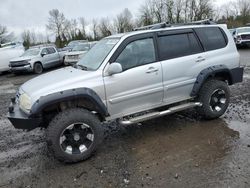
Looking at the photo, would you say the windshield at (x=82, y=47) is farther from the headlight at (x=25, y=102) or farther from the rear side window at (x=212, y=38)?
the headlight at (x=25, y=102)

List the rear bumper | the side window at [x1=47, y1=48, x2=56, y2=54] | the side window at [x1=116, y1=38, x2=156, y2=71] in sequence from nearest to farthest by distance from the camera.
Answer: the side window at [x1=116, y1=38, x2=156, y2=71] < the rear bumper < the side window at [x1=47, y1=48, x2=56, y2=54]

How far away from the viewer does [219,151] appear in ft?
14.4

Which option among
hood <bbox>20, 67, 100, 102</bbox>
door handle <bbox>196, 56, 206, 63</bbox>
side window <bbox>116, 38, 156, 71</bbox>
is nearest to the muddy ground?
hood <bbox>20, 67, 100, 102</bbox>

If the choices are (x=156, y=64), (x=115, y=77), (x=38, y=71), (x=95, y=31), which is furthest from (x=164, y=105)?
(x=95, y=31)

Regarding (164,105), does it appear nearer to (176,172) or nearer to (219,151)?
(219,151)

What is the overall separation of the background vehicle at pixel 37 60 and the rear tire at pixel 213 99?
14.2 meters

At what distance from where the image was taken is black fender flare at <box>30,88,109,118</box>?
4.06 meters

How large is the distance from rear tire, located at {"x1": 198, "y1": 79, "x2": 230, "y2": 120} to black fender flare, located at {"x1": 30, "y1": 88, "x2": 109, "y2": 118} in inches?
86.7

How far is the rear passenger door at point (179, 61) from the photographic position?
513cm

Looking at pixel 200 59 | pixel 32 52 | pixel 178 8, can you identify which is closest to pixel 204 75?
pixel 200 59

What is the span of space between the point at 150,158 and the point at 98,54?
7.00 ft

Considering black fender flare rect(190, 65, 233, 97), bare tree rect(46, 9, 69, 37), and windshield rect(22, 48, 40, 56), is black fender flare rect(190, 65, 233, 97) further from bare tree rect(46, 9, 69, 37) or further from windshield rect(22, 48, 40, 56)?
bare tree rect(46, 9, 69, 37)

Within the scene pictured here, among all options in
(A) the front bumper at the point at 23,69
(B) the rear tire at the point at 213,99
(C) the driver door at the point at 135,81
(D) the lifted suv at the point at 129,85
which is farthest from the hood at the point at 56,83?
(A) the front bumper at the point at 23,69

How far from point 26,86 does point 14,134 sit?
65.6 inches
